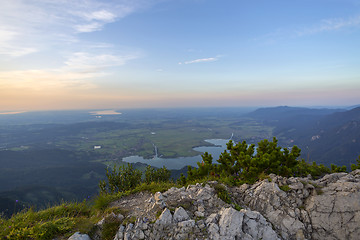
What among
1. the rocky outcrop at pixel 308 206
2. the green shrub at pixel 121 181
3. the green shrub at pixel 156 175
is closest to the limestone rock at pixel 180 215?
the rocky outcrop at pixel 308 206

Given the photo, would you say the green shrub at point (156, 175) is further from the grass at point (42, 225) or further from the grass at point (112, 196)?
the grass at point (42, 225)

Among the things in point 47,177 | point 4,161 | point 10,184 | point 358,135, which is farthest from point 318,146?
point 4,161

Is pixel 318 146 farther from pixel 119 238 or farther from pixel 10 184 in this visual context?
pixel 10 184

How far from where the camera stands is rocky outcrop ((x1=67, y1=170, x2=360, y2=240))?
242 inches

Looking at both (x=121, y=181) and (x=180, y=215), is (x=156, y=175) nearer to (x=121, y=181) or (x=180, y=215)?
(x=121, y=181)

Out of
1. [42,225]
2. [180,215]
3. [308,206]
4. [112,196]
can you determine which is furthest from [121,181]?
[308,206]

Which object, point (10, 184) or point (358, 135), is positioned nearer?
point (10, 184)

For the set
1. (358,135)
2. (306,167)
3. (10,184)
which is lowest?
(10,184)

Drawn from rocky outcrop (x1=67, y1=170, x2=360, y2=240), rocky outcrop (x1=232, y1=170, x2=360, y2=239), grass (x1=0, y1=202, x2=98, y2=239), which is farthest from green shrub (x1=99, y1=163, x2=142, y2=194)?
rocky outcrop (x1=232, y1=170, x2=360, y2=239)

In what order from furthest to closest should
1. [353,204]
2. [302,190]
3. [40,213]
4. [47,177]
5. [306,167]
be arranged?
[47,177], [306,167], [302,190], [40,213], [353,204]

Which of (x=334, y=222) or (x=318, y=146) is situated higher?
(x=334, y=222)

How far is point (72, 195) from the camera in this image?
7550cm

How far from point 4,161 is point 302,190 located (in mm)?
181599

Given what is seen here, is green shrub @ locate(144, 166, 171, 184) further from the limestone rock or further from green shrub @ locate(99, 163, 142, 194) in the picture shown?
the limestone rock
